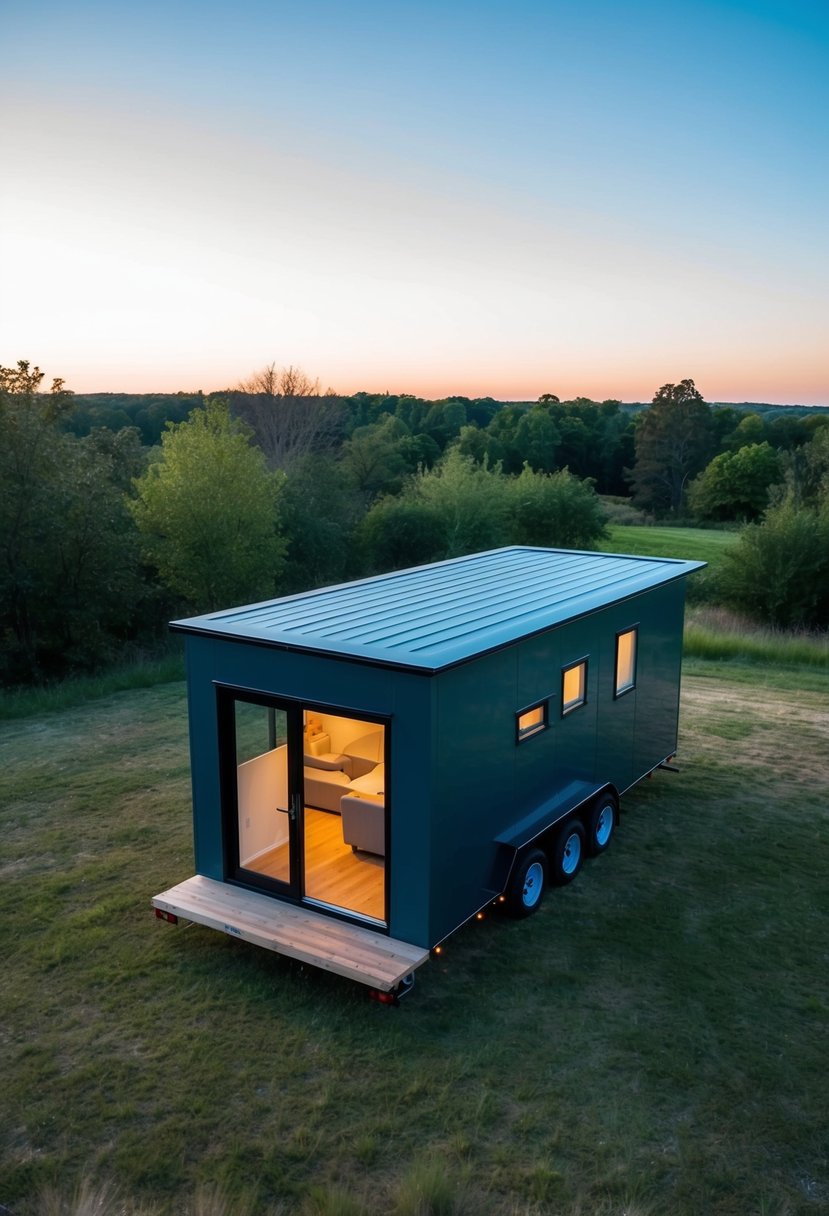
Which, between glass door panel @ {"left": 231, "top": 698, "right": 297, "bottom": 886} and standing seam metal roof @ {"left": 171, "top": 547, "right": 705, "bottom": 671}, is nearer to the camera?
standing seam metal roof @ {"left": 171, "top": 547, "right": 705, "bottom": 671}

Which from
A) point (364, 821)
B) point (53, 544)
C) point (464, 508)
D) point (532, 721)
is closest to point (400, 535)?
point (464, 508)

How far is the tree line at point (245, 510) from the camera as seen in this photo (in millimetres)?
→ 17250

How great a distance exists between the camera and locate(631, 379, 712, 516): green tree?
193ft

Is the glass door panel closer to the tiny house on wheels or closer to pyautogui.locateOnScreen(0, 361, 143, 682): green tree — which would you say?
the tiny house on wheels

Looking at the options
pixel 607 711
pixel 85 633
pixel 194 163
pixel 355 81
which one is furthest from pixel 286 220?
pixel 607 711

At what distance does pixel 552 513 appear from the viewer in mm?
33875

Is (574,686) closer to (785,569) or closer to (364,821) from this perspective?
(364,821)

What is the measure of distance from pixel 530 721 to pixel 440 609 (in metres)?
1.38

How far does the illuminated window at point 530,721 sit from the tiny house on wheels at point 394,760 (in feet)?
0.06

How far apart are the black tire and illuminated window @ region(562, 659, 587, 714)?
1114 millimetres

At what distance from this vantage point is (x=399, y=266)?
21375 millimetres

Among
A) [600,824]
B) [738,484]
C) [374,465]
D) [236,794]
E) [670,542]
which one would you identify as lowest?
[670,542]

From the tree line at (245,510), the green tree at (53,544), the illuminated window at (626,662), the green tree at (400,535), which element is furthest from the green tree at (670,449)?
the illuminated window at (626,662)

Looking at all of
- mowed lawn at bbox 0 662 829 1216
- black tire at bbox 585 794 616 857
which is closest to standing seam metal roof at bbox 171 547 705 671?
black tire at bbox 585 794 616 857
